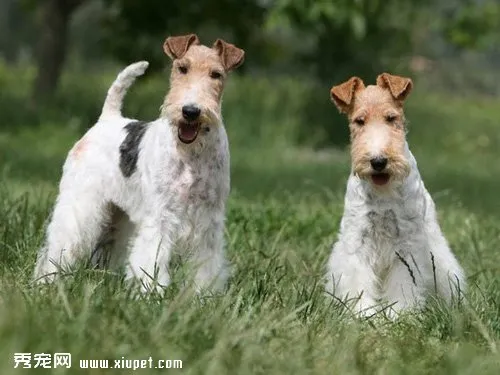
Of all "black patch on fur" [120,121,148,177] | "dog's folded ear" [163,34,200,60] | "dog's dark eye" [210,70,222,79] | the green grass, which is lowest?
the green grass

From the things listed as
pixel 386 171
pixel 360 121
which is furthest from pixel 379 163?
pixel 360 121

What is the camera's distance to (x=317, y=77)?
17.3 meters

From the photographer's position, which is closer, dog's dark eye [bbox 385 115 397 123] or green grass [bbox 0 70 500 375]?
green grass [bbox 0 70 500 375]

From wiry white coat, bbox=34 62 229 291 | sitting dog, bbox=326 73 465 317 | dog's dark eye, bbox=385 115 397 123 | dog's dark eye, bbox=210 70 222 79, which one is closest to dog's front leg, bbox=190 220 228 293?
wiry white coat, bbox=34 62 229 291

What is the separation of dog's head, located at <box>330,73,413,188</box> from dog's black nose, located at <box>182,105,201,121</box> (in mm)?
765

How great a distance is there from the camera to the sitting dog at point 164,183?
5.05 meters

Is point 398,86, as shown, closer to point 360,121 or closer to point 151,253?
point 360,121

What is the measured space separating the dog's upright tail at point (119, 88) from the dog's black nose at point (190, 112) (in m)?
1.04

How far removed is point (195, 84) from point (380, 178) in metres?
0.97

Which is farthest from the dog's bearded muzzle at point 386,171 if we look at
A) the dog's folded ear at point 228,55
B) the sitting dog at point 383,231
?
the dog's folded ear at point 228,55

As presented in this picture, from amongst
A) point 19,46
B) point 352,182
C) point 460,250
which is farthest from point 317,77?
point 19,46

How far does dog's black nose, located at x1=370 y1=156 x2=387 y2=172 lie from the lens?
4.85 metres

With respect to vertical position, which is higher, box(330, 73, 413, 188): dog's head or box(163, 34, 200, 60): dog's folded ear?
box(163, 34, 200, 60): dog's folded ear

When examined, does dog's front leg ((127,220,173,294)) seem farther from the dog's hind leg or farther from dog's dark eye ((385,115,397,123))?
dog's dark eye ((385,115,397,123))
